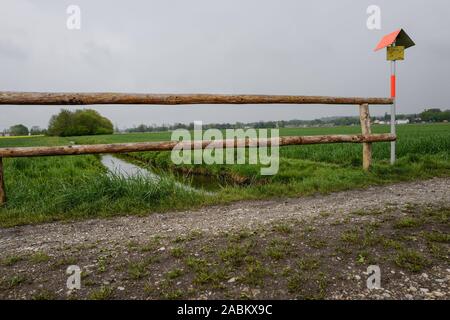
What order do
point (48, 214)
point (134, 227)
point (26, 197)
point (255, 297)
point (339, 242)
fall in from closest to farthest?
point (255, 297) < point (339, 242) < point (134, 227) < point (48, 214) < point (26, 197)

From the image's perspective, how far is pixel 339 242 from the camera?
2.51 metres

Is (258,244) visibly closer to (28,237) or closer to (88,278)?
(88,278)

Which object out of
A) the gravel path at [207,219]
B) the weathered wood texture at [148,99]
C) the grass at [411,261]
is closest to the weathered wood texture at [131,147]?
the weathered wood texture at [148,99]

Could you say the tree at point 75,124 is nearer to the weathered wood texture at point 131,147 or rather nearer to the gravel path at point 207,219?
the weathered wood texture at point 131,147

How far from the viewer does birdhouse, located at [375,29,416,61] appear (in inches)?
229

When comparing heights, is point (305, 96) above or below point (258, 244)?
above

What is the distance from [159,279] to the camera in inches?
79.6

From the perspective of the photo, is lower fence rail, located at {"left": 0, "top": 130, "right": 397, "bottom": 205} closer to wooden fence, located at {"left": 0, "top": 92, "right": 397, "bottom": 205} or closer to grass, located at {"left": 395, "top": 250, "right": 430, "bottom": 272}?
wooden fence, located at {"left": 0, "top": 92, "right": 397, "bottom": 205}

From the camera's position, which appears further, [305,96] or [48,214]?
[305,96]

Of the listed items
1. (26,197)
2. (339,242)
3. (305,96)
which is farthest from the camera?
(305,96)

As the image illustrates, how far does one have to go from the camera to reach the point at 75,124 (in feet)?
220
